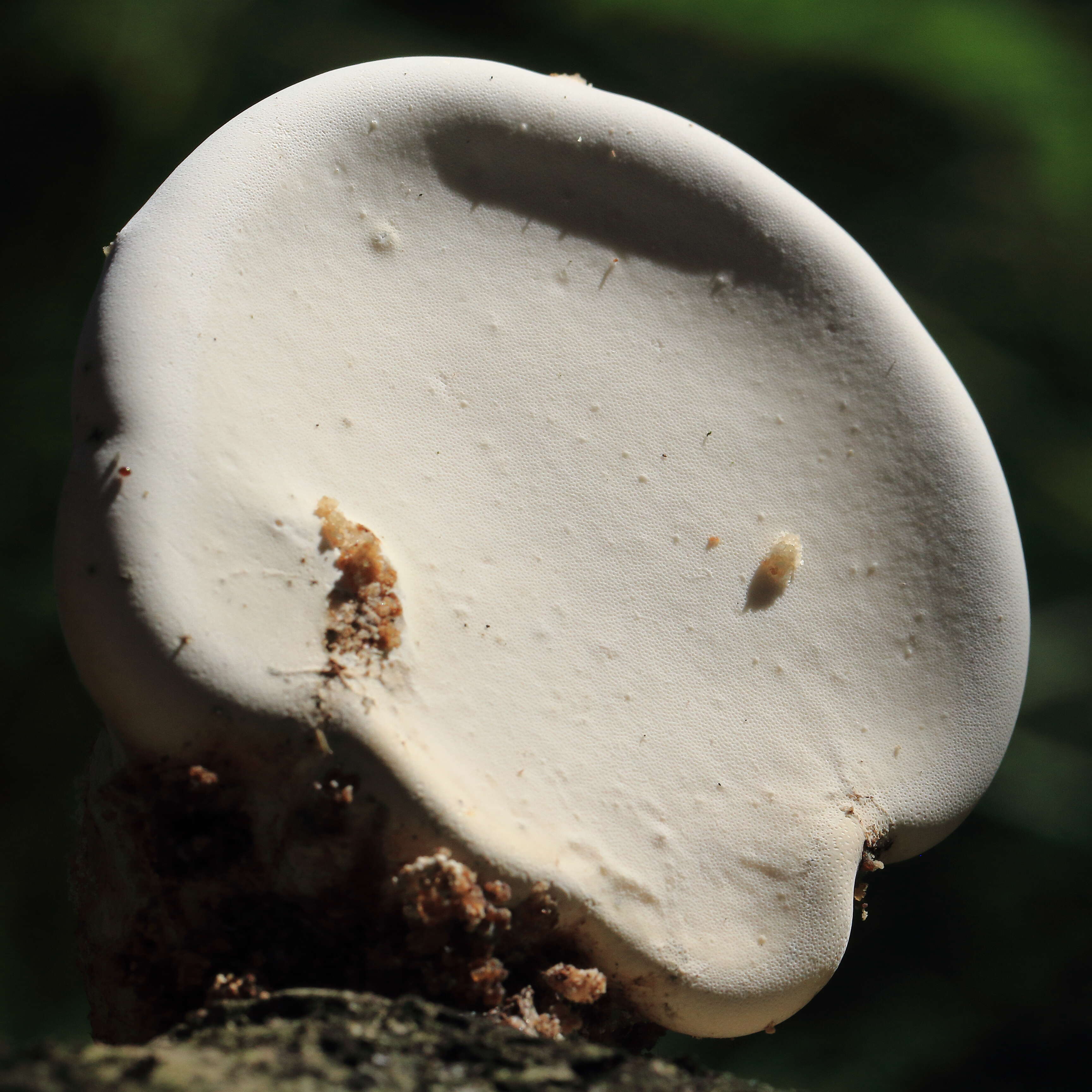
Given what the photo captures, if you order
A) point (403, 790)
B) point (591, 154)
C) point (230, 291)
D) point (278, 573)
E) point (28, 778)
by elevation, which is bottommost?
point (28, 778)

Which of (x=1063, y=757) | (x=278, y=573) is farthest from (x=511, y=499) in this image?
(x=1063, y=757)

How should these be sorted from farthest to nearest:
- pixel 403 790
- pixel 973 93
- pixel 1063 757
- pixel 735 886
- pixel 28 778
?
pixel 973 93 → pixel 1063 757 → pixel 28 778 → pixel 735 886 → pixel 403 790

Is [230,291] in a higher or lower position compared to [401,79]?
lower

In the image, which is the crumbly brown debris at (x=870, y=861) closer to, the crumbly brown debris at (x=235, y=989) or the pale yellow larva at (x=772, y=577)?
the pale yellow larva at (x=772, y=577)

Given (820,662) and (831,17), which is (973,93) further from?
(820,662)

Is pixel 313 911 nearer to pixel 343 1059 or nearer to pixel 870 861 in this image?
pixel 343 1059

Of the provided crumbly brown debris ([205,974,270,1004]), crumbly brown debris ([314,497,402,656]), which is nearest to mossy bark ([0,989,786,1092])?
crumbly brown debris ([205,974,270,1004])

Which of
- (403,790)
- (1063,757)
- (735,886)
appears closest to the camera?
(403,790)
